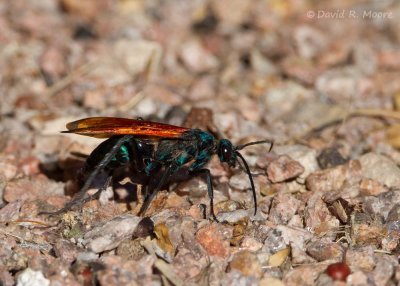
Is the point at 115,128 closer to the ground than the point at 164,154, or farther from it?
farther from it

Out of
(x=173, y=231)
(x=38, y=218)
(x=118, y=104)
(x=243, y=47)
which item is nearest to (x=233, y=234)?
(x=173, y=231)

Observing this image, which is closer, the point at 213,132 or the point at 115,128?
the point at 115,128

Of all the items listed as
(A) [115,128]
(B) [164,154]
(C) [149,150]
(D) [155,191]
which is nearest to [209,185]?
(D) [155,191]

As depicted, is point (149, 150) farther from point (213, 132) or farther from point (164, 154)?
point (213, 132)

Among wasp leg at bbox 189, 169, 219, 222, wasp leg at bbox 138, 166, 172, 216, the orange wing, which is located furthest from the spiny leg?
wasp leg at bbox 189, 169, 219, 222

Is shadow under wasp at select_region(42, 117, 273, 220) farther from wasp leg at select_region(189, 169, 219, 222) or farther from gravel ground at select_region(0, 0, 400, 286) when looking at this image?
gravel ground at select_region(0, 0, 400, 286)

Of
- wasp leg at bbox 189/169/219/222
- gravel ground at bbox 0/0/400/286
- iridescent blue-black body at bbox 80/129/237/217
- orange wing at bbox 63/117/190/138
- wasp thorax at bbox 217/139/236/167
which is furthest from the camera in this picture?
wasp thorax at bbox 217/139/236/167
